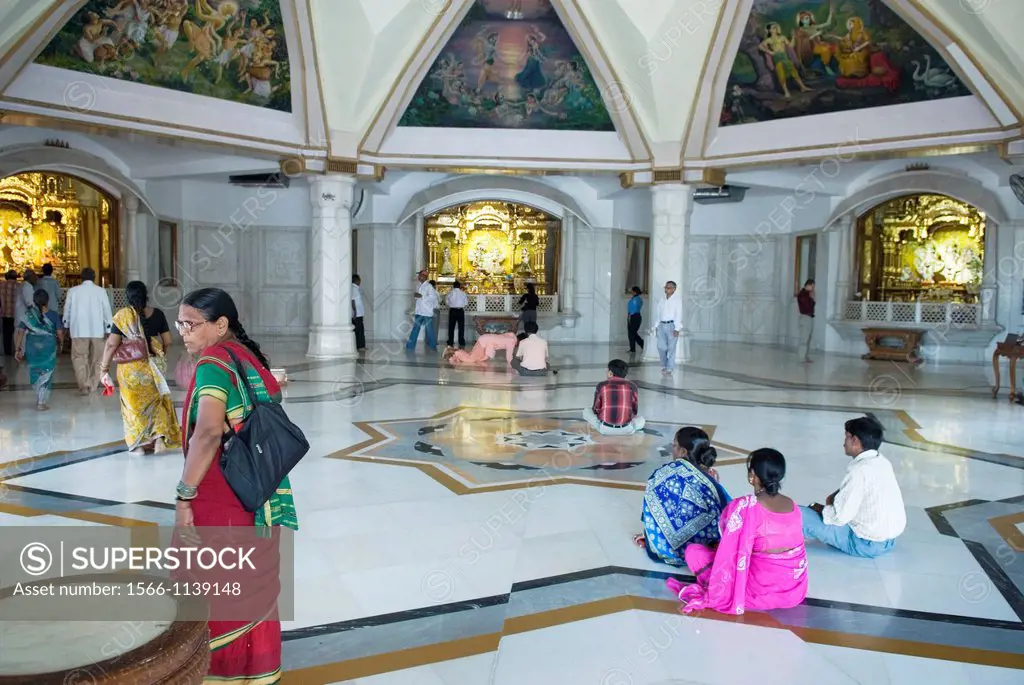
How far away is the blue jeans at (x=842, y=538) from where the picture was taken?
4203 mm

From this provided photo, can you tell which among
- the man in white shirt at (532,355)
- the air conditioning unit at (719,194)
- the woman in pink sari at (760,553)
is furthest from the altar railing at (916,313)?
the woman in pink sari at (760,553)

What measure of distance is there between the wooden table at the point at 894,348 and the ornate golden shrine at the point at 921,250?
1460 millimetres

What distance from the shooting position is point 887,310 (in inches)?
590

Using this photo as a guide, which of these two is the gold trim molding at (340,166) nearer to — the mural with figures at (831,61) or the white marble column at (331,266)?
the white marble column at (331,266)

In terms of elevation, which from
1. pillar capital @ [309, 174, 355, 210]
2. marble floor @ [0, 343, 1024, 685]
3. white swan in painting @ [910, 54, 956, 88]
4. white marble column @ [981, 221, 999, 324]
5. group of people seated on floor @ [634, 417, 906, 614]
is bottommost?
marble floor @ [0, 343, 1024, 685]

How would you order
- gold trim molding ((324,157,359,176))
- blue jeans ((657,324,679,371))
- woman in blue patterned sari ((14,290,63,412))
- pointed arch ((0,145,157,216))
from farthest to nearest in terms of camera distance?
gold trim molding ((324,157,359,176)), pointed arch ((0,145,157,216)), blue jeans ((657,324,679,371)), woman in blue patterned sari ((14,290,63,412))

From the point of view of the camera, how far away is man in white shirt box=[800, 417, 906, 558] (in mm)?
4031

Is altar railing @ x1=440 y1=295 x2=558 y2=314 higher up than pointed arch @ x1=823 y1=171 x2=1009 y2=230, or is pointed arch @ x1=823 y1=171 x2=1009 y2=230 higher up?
pointed arch @ x1=823 y1=171 x2=1009 y2=230

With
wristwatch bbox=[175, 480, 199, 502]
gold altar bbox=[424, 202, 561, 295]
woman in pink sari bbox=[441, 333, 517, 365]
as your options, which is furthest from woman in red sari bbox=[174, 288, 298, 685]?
gold altar bbox=[424, 202, 561, 295]

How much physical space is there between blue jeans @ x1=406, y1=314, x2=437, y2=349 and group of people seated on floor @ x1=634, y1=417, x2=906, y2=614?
10.5m

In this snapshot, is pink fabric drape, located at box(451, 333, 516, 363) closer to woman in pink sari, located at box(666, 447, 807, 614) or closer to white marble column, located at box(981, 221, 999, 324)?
white marble column, located at box(981, 221, 999, 324)

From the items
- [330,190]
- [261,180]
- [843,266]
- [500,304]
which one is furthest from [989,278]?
[261,180]

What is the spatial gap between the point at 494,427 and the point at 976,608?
14.8 ft

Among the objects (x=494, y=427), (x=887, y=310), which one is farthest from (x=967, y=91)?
(x=494, y=427)
